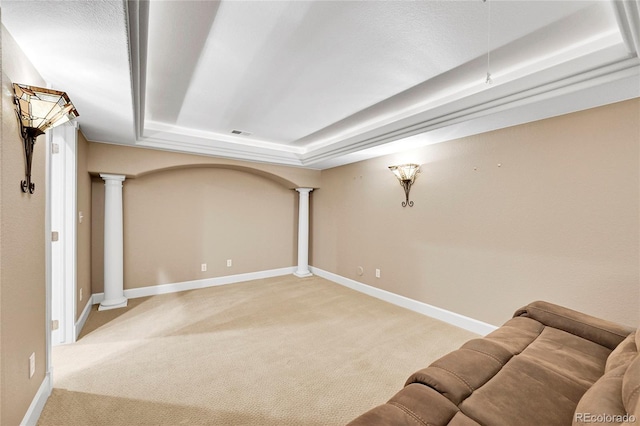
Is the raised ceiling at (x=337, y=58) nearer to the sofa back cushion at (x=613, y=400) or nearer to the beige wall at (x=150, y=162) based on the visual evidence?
the beige wall at (x=150, y=162)

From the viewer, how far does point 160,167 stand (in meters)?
3.79

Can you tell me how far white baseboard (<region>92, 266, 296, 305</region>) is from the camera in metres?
3.93

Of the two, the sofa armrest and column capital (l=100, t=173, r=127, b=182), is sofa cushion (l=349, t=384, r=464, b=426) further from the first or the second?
column capital (l=100, t=173, r=127, b=182)

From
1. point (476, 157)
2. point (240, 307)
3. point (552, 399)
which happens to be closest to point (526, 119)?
point (476, 157)

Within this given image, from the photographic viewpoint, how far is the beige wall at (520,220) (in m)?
2.11

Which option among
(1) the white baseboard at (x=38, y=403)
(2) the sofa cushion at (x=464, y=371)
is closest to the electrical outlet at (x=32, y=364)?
(1) the white baseboard at (x=38, y=403)

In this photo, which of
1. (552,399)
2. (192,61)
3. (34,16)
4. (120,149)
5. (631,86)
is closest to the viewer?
(552,399)

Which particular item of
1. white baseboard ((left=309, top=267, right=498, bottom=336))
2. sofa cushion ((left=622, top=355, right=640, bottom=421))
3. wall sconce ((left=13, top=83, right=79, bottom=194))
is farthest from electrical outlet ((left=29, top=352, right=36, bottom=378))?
white baseboard ((left=309, top=267, right=498, bottom=336))

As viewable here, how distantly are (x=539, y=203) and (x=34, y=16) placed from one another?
364 centimetres

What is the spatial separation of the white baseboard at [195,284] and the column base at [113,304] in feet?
0.92

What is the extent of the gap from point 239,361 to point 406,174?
2.77 meters

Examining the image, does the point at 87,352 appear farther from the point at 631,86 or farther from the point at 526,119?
the point at 631,86

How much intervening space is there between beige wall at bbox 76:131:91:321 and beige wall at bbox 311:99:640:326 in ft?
11.8

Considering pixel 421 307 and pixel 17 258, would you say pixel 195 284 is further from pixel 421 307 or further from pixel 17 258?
pixel 421 307
